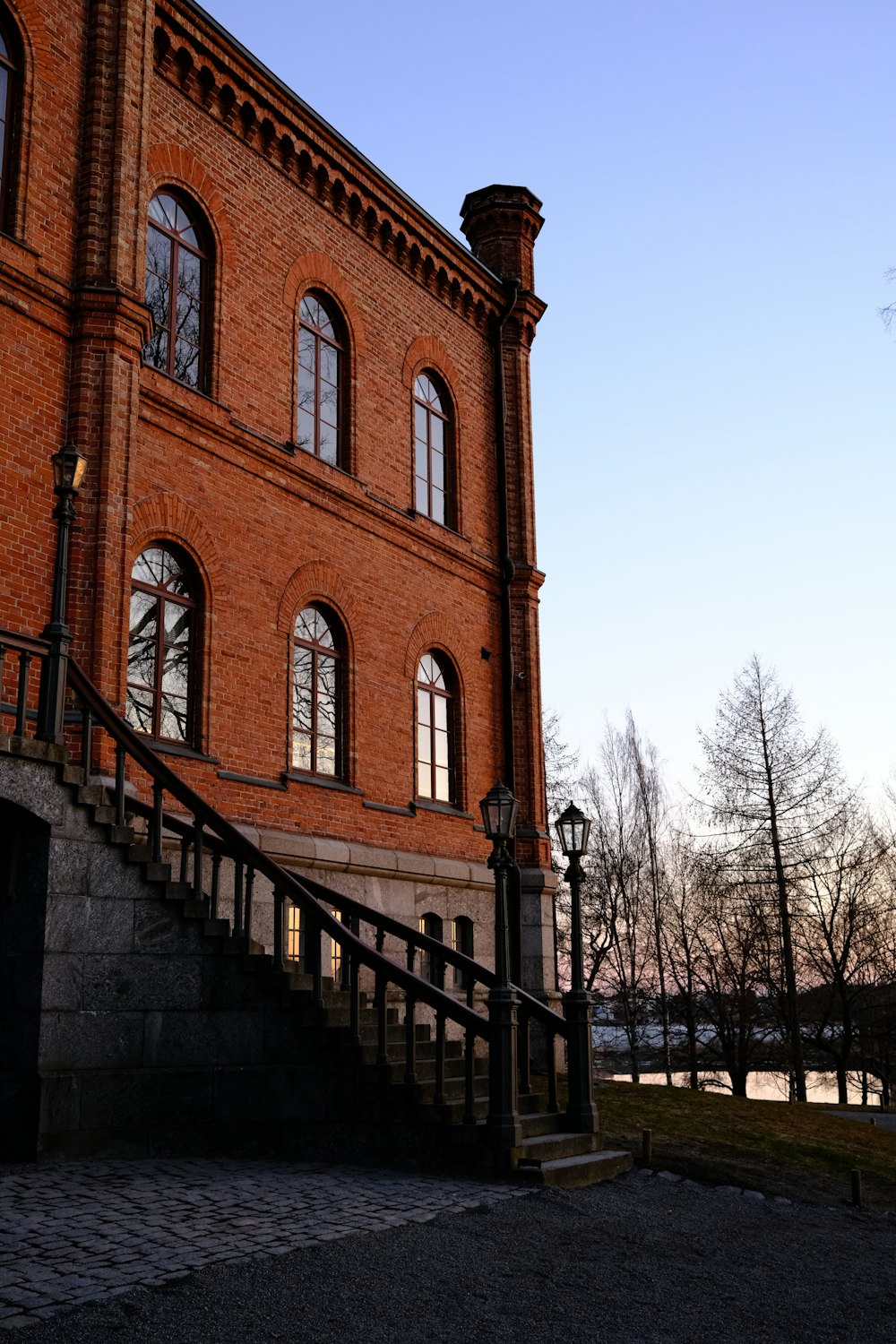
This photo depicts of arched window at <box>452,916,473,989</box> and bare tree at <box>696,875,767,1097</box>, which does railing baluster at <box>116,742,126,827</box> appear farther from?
bare tree at <box>696,875,767,1097</box>

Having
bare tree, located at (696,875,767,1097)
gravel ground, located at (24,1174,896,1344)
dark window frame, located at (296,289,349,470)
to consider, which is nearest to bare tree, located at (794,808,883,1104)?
bare tree, located at (696,875,767,1097)

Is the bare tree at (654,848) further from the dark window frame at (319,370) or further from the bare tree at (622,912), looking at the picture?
the dark window frame at (319,370)

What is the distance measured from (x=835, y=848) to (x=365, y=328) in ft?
77.0

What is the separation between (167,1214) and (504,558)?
1404cm

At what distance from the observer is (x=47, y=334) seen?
505 inches

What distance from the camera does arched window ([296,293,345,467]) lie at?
17.0 m

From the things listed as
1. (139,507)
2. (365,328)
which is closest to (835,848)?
(365,328)

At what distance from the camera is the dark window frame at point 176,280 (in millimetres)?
14789

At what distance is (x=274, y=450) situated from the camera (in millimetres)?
15812

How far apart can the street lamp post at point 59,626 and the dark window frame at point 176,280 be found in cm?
400

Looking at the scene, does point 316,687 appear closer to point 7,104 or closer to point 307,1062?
point 307,1062

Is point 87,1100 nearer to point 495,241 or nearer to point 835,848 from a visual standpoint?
point 495,241

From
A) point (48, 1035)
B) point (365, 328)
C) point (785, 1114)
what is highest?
point (365, 328)

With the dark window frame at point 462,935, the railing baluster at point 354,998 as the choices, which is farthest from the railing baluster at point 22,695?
the dark window frame at point 462,935
